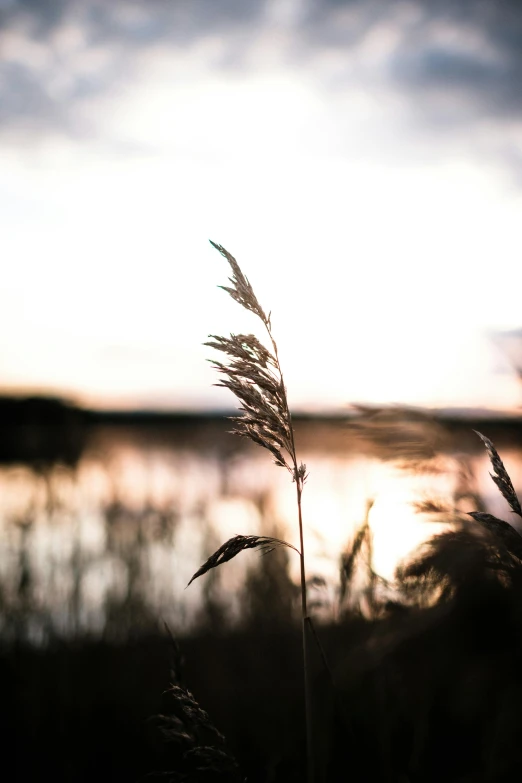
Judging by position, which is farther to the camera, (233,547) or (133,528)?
(133,528)

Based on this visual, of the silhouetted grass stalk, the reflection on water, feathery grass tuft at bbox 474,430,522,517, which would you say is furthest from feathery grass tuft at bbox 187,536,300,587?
the reflection on water

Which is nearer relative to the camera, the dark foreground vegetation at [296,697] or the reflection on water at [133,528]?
the dark foreground vegetation at [296,697]

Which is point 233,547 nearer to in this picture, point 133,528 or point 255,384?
point 255,384

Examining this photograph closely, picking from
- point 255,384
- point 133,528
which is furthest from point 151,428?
point 255,384

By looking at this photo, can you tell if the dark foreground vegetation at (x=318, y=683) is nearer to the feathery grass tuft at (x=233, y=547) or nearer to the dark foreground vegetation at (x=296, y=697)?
the dark foreground vegetation at (x=296, y=697)

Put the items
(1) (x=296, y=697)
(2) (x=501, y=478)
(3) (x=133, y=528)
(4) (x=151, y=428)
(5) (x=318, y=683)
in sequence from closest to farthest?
(2) (x=501, y=478) → (5) (x=318, y=683) → (1) (x=296, y=697) → (3) (x=133, y=528) → (4) (x=151, y=428)

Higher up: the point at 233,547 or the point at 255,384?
the point at 255,384

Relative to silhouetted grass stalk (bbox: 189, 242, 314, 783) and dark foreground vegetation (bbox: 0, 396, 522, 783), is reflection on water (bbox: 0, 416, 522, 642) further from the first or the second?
silhouetted grass stalk (bbox: 189, 242, 314, 783)

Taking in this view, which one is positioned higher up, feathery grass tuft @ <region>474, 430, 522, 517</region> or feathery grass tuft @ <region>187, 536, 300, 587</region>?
feathery grass tuft @ <region>474, 430, 522, 517</region>

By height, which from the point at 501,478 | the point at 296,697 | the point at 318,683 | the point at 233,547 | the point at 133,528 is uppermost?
the point at 501,478

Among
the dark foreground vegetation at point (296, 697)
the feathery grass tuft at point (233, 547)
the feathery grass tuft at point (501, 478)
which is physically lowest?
the dark foreground vegetation at point (296, 697)

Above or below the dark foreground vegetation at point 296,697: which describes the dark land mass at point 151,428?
above

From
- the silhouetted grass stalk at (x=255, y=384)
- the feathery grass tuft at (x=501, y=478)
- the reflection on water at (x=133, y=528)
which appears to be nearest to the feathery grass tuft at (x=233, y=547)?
the silhouetted grass stalk at (x=255, y=384)

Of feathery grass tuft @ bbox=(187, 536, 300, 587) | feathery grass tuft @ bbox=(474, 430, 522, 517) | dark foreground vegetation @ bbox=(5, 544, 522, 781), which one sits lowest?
dark foreground vegetation @ bbox=(5, 544, 522, 781)
